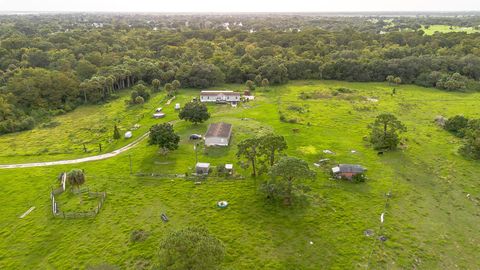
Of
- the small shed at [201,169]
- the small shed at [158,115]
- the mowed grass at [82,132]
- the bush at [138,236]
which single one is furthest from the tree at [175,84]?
the bush at [138,236]

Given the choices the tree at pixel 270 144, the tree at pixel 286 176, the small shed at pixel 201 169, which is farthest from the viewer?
the small shed at pixel 201 169

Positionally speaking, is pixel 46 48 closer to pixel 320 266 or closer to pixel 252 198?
pixel 252 198

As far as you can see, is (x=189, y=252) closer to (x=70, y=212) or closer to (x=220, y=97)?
(x=70, y=212)

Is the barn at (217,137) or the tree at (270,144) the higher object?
the tree at (270,144)

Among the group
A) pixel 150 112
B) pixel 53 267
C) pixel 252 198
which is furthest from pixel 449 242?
pixel 150 112

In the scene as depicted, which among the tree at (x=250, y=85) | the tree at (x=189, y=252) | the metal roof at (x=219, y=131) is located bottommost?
the metal roof at (x=219, y=131)

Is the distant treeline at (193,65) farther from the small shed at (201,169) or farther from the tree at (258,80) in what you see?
the small shed at (201,169)
